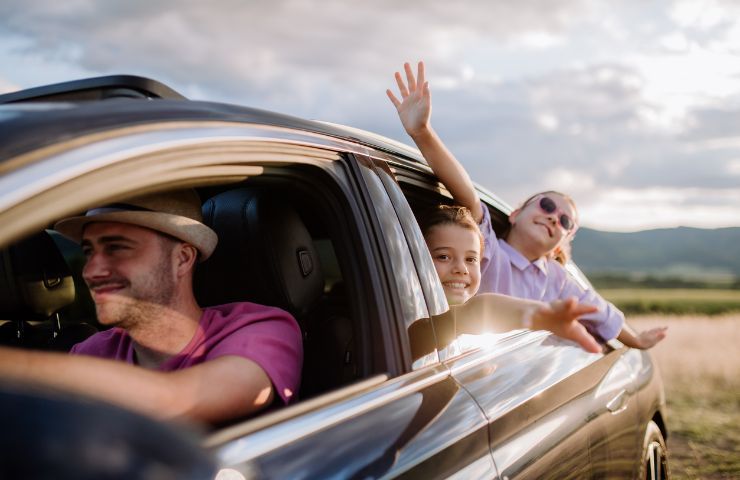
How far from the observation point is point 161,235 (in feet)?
6.93

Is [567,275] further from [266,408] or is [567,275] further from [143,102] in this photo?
[143,102]

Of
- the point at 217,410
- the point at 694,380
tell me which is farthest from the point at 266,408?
the point at 694,380

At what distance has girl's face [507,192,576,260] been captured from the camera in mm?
3932

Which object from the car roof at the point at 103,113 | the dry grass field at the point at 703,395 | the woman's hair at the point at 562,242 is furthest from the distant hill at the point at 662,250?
the car roof at the point at 103,113

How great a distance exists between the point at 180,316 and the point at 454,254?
122 cm

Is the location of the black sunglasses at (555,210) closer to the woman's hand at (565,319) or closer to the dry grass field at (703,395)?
the dry grass field at (703,395)

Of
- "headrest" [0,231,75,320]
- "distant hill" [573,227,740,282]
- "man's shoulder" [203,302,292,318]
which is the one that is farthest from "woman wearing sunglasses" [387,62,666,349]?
"distant hill" [573,227,740,282]

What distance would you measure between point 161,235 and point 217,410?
0.56 m

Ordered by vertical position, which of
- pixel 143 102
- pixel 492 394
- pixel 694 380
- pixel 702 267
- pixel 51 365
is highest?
pixel 143 102

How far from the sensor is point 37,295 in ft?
10.3

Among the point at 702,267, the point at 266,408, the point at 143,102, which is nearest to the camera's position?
the point at 143,102

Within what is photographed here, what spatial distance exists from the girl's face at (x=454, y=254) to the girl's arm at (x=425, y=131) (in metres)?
0.14

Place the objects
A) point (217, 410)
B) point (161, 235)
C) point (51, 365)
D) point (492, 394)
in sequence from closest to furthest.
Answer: point (51, 365), point (217, 410), point (161, 235), point (492, 394)

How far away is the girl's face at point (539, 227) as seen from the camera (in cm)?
393
